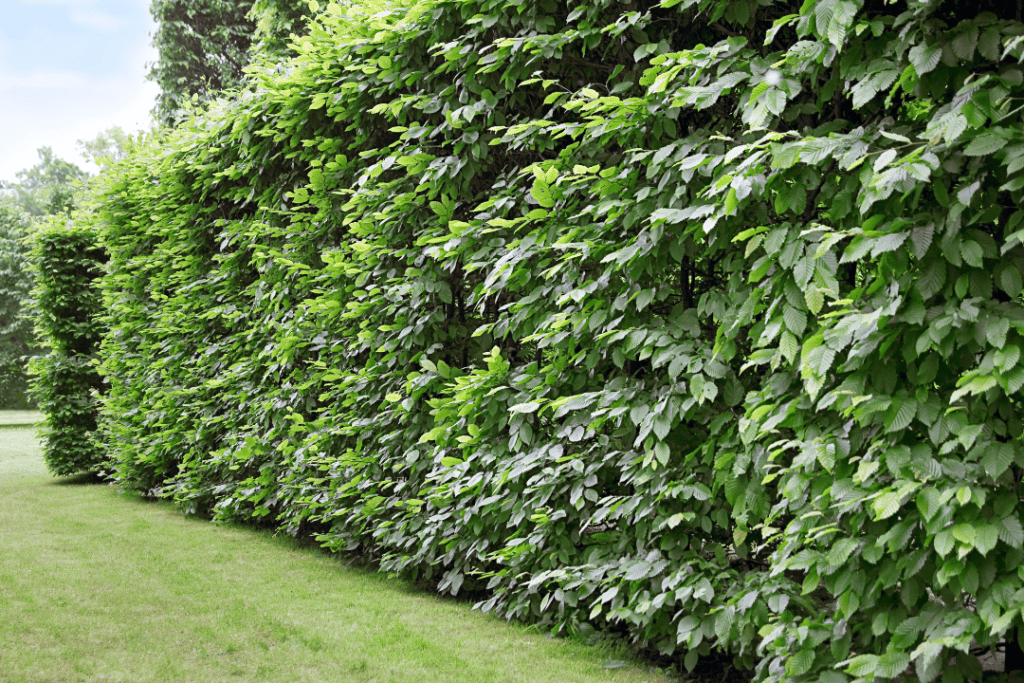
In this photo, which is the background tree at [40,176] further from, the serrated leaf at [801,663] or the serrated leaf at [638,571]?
the serrated leaf at [801,663]

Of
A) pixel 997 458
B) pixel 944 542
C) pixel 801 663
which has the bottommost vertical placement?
pixel 801 663

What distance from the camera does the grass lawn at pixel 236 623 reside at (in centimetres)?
332

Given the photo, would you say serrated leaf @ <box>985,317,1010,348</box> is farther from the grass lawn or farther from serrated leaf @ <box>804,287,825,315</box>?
the grass lawn

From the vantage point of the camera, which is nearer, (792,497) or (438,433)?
(792,497)

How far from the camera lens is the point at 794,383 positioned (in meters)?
2.59

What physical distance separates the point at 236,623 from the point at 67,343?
28.6 ft

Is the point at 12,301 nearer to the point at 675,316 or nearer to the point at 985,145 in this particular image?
the point at 675,316

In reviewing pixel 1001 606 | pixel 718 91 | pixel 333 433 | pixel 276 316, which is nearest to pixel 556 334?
pixel 718 91

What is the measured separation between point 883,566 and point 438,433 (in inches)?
91.7

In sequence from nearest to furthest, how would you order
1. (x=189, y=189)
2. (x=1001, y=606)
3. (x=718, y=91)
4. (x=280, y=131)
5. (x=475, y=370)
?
(x=1001, y=606) < (x=718, y=91) < (x=475, y=370) < (x=280, y=131) < (x=189, y=189)

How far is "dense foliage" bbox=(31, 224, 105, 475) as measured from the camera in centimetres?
1061

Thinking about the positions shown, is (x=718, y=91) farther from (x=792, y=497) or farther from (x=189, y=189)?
(x=189, y=189)

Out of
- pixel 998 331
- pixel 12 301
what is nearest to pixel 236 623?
pixel 998 331

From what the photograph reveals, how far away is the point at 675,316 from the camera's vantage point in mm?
3082
